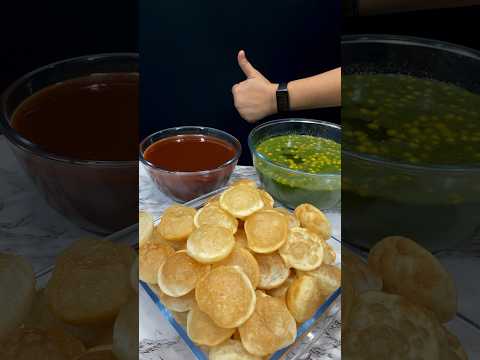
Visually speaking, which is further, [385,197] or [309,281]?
[309,281]

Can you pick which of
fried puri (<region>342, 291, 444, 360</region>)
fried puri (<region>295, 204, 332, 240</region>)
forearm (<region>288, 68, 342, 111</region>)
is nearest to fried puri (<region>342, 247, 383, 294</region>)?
fried puri (<region>342, 291, 444, 360</region>)

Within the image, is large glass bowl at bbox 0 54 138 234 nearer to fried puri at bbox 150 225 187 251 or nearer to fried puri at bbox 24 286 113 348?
fried puri at bbox 24 286 113 348

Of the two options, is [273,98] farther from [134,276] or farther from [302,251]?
[134,276]

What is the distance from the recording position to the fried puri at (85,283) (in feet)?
0.44

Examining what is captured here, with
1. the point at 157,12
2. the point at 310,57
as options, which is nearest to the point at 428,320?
the point at 310,57

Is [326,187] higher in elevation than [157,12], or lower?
lower

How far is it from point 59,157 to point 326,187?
0.39m

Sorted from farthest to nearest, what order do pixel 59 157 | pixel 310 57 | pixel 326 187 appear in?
pixel 310 57 → pixel 326 187 → pixel 59 157

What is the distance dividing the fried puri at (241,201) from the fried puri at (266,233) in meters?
0.01

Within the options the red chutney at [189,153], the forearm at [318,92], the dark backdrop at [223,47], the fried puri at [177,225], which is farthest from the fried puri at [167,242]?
the dark backdrop at [223,47]

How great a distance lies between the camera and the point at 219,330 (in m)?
0.35

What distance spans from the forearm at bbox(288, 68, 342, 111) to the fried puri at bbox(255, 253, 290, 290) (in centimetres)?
48

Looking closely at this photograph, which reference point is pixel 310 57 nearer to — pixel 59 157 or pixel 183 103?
pixel 183 103

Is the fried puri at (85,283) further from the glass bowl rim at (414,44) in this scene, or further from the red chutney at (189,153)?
the red chutney at (189,153)
